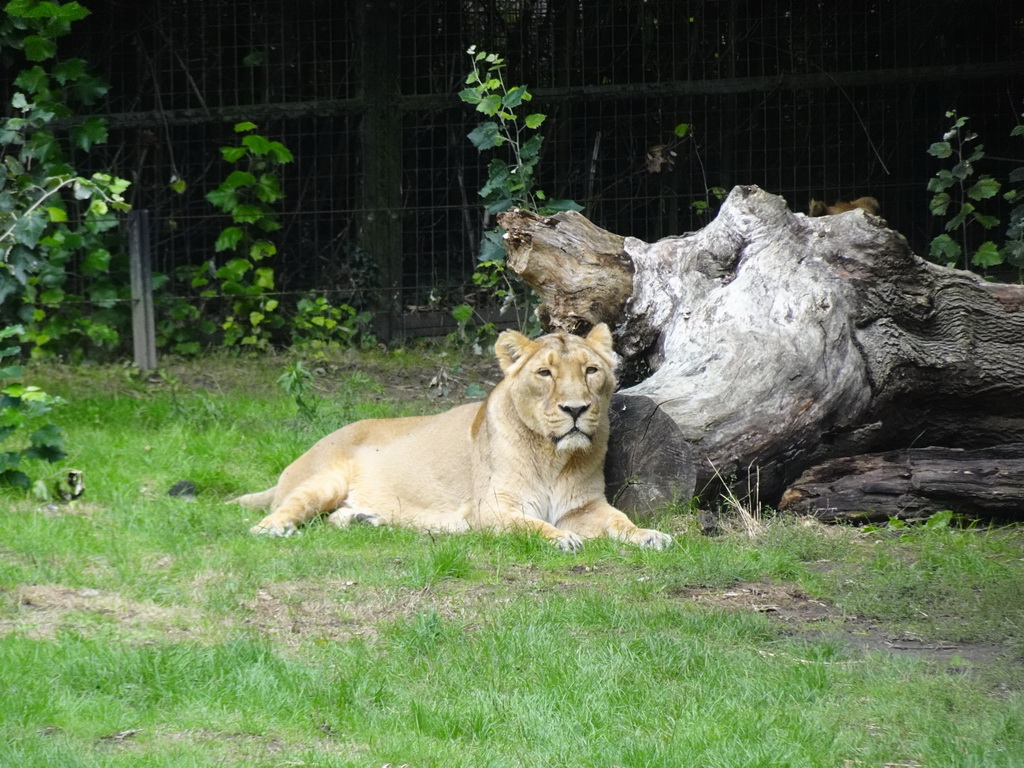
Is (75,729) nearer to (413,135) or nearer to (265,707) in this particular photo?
(265,707)

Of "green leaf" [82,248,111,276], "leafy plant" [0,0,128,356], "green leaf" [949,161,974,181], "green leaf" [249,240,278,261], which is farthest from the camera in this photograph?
"green leaf" [249,240,278,261]

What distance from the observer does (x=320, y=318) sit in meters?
12.4

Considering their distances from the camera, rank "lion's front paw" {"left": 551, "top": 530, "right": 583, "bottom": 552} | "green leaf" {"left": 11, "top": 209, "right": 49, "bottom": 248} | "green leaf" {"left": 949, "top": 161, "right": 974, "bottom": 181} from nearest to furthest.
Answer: "lion's front paw" {"left": 551, "top": 530, "right": 583, "bottom": 552}, "green leaf" {"left": 11, "top": 209, "right": 49, "bottom": 248}, "green leaf" {"left": 949, "top": 161, "right": 974, "bottom": 181}

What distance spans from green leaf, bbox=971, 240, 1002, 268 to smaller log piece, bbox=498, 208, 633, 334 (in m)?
4.11

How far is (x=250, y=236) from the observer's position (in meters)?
12.8

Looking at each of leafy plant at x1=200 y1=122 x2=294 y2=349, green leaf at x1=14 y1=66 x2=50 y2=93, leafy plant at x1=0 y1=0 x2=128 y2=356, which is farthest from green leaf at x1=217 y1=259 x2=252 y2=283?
green leaf at x1=14 y1=66 x2=50 y2=93

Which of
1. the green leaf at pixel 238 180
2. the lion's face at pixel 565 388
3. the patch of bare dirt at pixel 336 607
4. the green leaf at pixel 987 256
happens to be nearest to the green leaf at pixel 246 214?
the green leaf at pixel 238 180

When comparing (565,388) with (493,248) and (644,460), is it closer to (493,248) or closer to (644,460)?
(644,460)

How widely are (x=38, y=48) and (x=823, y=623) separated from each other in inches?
344

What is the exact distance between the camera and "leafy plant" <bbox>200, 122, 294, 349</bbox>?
12.4 metres

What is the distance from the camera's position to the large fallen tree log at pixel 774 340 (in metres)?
6.74

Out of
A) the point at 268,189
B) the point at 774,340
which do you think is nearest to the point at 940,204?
the point at 774,340

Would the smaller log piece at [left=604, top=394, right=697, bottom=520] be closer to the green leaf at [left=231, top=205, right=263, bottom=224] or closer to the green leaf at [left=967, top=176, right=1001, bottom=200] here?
the green leaf at [left=967, top=176, right=1001, bottom=200]

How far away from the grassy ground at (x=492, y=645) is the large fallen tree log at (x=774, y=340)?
1.49 feet
